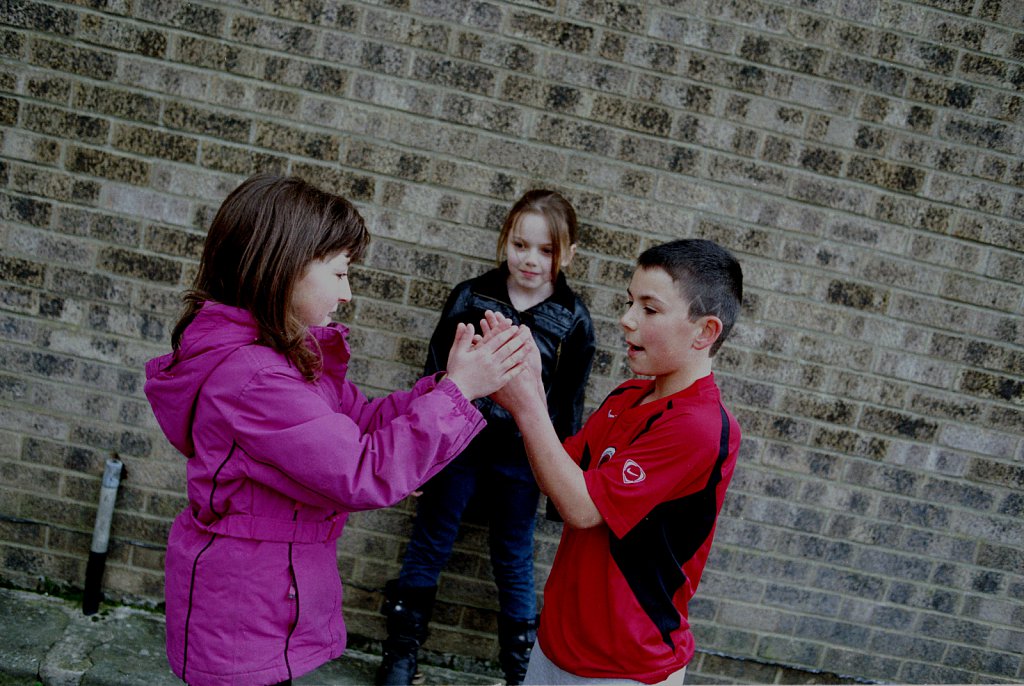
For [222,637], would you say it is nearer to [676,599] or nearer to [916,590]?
[676,599]

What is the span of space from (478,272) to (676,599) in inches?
64.1

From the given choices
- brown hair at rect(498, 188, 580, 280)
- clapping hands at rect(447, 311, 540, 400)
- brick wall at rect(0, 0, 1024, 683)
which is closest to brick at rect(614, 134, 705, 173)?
brick wall at rect(0, 0, 1024, 683)

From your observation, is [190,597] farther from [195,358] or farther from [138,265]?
[138,265]

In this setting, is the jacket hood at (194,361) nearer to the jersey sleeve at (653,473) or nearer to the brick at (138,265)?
the jersey sleeve at (653,473)

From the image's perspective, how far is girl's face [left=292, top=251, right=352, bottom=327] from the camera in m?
1.75

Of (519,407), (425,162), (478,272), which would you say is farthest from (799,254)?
(519,407)

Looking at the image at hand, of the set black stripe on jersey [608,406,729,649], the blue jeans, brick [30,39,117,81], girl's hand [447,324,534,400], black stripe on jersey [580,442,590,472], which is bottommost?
the blue jeans

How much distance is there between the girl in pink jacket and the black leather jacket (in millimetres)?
977

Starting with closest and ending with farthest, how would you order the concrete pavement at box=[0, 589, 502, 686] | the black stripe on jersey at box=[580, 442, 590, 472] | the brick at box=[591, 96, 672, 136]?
the black stripe on jersey at box=[580, 442, 590, 472] < the concrete pavement at box=[0, 589, 502, 686] < the brick at box=[591, 96, 672, 136]

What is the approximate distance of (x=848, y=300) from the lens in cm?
310

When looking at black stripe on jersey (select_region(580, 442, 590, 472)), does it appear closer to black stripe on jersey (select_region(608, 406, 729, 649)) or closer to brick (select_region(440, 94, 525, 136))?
black stripe on jersey (select_region(608, 406, 729, 649))

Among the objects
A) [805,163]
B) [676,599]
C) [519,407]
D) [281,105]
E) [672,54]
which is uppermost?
[672,54]

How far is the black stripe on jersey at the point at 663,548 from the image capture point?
5.91 feet

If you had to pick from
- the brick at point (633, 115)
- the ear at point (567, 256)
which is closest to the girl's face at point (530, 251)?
the ear at point (567, 256)
